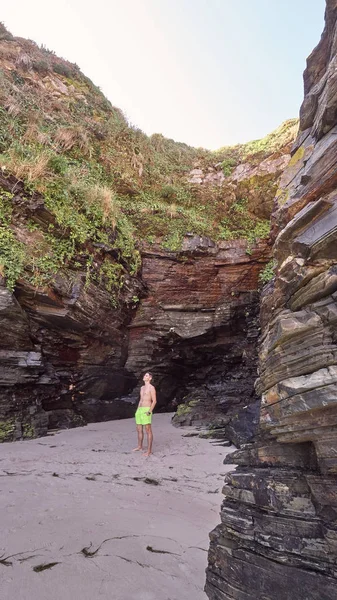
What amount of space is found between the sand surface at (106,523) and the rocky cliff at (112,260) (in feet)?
9.60

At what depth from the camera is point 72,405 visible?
29.9 feet

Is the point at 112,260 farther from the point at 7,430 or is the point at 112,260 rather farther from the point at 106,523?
the point at 106,523

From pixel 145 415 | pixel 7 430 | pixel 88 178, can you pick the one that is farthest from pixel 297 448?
pixel 88 178

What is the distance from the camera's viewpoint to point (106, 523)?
321 centimetres

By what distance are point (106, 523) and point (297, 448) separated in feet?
7.16

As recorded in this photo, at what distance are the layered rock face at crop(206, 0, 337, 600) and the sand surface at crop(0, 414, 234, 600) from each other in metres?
0.52

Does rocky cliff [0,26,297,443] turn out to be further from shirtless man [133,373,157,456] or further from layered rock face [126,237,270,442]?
shirtless man [133,373,157,456]

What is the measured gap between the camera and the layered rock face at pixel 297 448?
1943mm

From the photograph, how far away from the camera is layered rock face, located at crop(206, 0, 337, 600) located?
1943mm

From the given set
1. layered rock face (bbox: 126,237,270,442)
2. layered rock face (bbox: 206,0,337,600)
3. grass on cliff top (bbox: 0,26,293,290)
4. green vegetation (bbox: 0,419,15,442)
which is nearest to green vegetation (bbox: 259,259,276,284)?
layered rock face (bbox: 126,237,270,442)

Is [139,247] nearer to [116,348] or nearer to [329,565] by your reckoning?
[116,348]

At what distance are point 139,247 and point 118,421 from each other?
5.50 metres

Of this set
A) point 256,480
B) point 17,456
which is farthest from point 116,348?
point 256,480

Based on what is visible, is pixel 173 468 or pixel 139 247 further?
pixel 139 247
